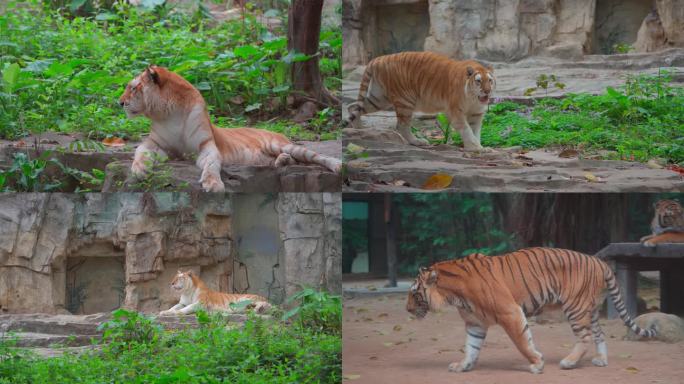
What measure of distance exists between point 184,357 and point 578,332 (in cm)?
200

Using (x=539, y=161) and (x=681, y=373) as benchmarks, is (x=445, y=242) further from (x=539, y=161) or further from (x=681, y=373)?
(x=681, y=373)

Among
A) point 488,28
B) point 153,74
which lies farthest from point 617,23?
point 153,74

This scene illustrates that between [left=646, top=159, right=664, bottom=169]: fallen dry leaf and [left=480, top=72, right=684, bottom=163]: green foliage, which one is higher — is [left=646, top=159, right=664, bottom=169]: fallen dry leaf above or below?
below

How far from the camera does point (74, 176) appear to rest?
365 centimetres

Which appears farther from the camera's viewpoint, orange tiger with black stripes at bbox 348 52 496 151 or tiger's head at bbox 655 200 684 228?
tiger's head at bbox 655 200 684 228

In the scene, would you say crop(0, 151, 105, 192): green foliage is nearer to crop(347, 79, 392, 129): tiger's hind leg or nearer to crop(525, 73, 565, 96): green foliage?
crop(347, 79, 392, 129): tiger's hind leg

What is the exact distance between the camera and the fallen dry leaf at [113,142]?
3.65m

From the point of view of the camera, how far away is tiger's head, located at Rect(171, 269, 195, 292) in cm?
395

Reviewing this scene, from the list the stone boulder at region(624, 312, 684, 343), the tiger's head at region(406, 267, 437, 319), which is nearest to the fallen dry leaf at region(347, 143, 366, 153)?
Result: the tiger's head at region(406, 267, 437, 319)

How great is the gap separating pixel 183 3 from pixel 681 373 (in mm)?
3145

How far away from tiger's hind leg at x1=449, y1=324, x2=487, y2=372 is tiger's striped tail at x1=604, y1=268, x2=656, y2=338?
69cm

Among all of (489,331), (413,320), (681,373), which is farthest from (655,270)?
(413,320)

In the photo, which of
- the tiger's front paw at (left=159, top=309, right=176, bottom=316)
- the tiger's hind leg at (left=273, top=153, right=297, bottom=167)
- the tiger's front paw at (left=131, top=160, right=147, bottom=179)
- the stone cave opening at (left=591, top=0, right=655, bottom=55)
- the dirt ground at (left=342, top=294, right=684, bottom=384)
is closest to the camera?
the tiger's front paw at (left=131, top=160, right=147, bottom=179)

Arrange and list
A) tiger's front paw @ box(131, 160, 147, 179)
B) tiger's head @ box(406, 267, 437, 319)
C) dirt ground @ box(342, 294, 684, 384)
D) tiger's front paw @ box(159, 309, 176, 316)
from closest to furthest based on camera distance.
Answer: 1. tiger's front paw @ box(131, 160, 147, 179)
2. tiger's front paw @ box(159, 309, 176, 316)
3. dirt ground @ box(342, 294, 684, 384)
4. tiger's head @ box(406, 267, 437, 319)
